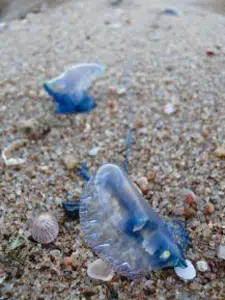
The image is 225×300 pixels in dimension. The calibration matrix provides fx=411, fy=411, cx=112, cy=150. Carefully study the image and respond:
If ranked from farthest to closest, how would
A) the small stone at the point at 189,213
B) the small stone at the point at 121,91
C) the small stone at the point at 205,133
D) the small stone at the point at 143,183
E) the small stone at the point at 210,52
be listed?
the small stone at the point at 210,52 → the small stone at the point at 121,91 → the small stone at the point at 205,133 → the small stone at the point at 143,183 → the small stone at the point at 189,213

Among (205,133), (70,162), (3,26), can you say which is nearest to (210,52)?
(205,133)

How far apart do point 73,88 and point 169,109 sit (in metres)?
0.46

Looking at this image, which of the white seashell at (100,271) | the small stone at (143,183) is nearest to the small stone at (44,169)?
the small stone at (143,183)

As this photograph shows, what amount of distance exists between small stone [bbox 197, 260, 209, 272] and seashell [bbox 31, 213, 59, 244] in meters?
0.47

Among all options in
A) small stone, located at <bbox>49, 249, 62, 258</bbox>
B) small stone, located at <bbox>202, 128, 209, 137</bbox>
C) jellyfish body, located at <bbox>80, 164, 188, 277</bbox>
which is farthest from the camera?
small stone, located at <bbox>202, 128, 209, 137</bbox>

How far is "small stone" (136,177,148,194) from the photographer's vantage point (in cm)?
156

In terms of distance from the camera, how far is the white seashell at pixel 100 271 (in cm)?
124

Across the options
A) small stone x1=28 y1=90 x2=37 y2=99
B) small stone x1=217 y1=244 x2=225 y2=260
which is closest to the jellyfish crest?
small stone x1=28 y1=90 x2=37 y2=99

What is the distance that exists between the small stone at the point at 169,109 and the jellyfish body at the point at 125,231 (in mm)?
717

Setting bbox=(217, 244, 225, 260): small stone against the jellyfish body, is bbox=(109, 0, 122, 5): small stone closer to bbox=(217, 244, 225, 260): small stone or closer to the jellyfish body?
the jellyfish body

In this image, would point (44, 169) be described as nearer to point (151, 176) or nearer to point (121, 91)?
point (151, 176)

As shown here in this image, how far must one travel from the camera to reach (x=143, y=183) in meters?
1.58

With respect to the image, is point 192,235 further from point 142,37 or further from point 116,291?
point 142,37

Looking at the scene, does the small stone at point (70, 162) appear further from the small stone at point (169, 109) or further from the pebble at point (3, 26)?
the pebble at point (3, 26)
